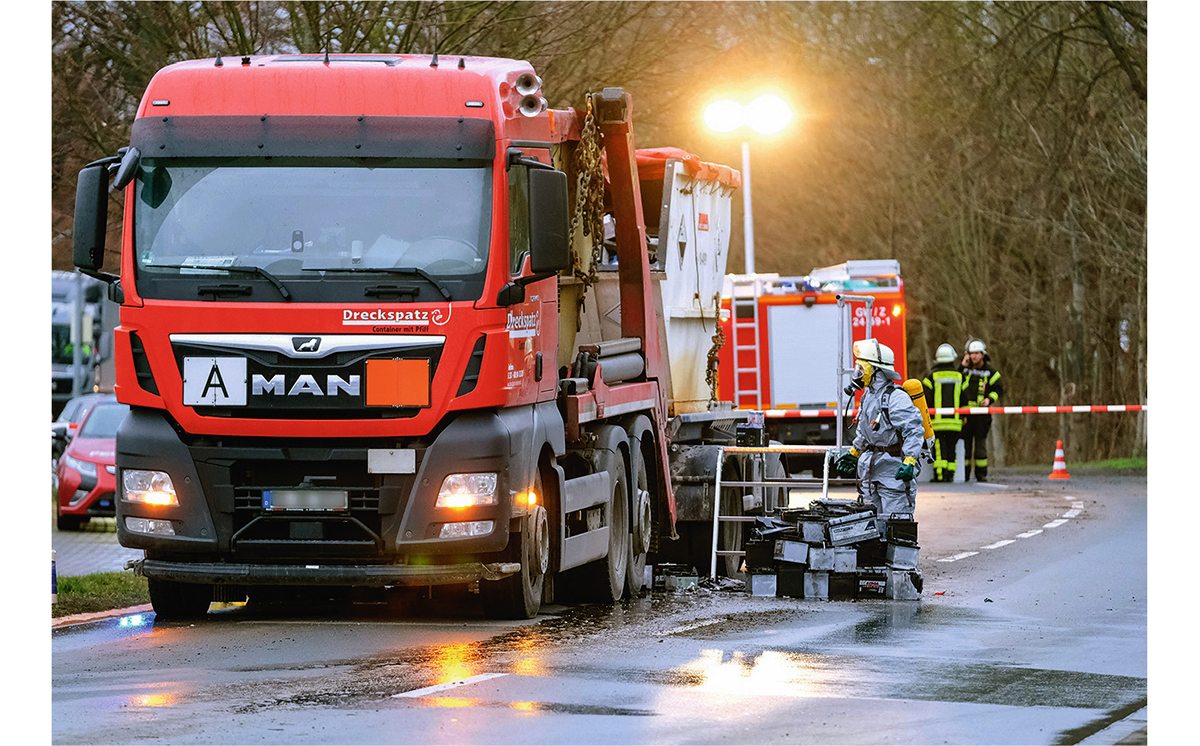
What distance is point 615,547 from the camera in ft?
43.8

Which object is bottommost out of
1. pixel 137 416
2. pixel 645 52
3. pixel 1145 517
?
pixel 1145 517

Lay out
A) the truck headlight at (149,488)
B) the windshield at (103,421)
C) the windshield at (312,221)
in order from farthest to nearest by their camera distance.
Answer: the windshield at (103,421)
the truck headlight at (149,488)
the windshield at (312,221)

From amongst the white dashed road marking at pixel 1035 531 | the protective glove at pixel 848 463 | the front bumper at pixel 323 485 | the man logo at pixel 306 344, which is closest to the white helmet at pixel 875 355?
the protective glove at pixel 848 463

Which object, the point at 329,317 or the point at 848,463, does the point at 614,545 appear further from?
the point at 329,317

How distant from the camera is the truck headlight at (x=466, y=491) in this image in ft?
36.4

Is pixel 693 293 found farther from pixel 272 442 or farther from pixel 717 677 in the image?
pixel 717 677

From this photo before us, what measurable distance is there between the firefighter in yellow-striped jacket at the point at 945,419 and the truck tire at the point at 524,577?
1643cm

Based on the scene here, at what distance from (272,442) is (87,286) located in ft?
94.9

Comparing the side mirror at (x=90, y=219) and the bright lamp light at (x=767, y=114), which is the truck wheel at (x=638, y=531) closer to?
the side mirror at (x=90, y=219)

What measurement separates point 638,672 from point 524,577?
2.22 meters

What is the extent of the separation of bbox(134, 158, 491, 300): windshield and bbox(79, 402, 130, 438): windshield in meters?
11.4

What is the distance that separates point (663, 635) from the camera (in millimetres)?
11336

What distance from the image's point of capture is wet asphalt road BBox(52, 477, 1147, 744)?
788 cm
